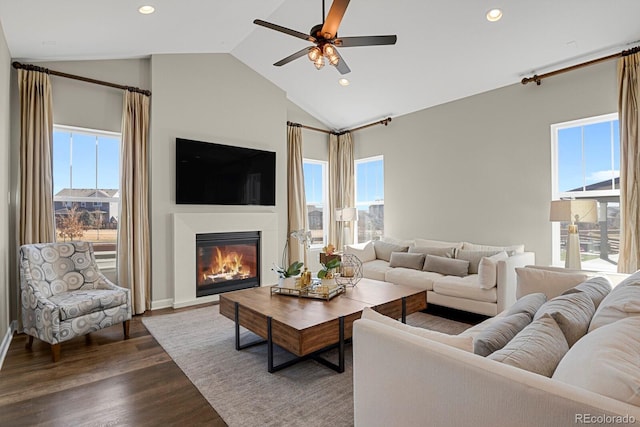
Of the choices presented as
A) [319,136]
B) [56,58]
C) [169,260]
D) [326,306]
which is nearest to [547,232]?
[326,306]

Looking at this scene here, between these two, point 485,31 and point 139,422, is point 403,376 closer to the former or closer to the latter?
point 139,422

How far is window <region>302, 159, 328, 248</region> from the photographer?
21.4 ft

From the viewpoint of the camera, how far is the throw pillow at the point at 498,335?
1.37 metres

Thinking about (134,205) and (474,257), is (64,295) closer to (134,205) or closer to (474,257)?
(134,205)

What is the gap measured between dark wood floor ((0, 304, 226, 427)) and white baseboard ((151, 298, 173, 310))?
1.08m

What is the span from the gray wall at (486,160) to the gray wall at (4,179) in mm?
4977

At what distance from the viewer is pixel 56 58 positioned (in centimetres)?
379

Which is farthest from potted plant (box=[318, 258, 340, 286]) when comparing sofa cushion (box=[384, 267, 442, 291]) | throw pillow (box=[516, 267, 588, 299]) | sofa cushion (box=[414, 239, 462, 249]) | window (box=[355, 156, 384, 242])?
window (box=[355, 156, 384, 242])

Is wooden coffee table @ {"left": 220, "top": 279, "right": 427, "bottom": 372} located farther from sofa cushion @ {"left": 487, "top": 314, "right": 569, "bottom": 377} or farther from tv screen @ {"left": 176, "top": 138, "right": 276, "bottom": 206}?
Answer: tv screen @ {"left": 176, "top": 138, "right": 276, "bottom": 206}

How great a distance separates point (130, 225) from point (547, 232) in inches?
197

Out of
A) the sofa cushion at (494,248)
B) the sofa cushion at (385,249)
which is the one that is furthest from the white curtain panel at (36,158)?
the sofa cushion at (494,248)

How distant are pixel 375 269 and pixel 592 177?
2.75 metres

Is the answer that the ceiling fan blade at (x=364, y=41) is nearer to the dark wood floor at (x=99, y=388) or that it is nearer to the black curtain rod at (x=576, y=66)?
the black curtain rod at (x=576, y=66)

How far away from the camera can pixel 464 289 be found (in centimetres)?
374
